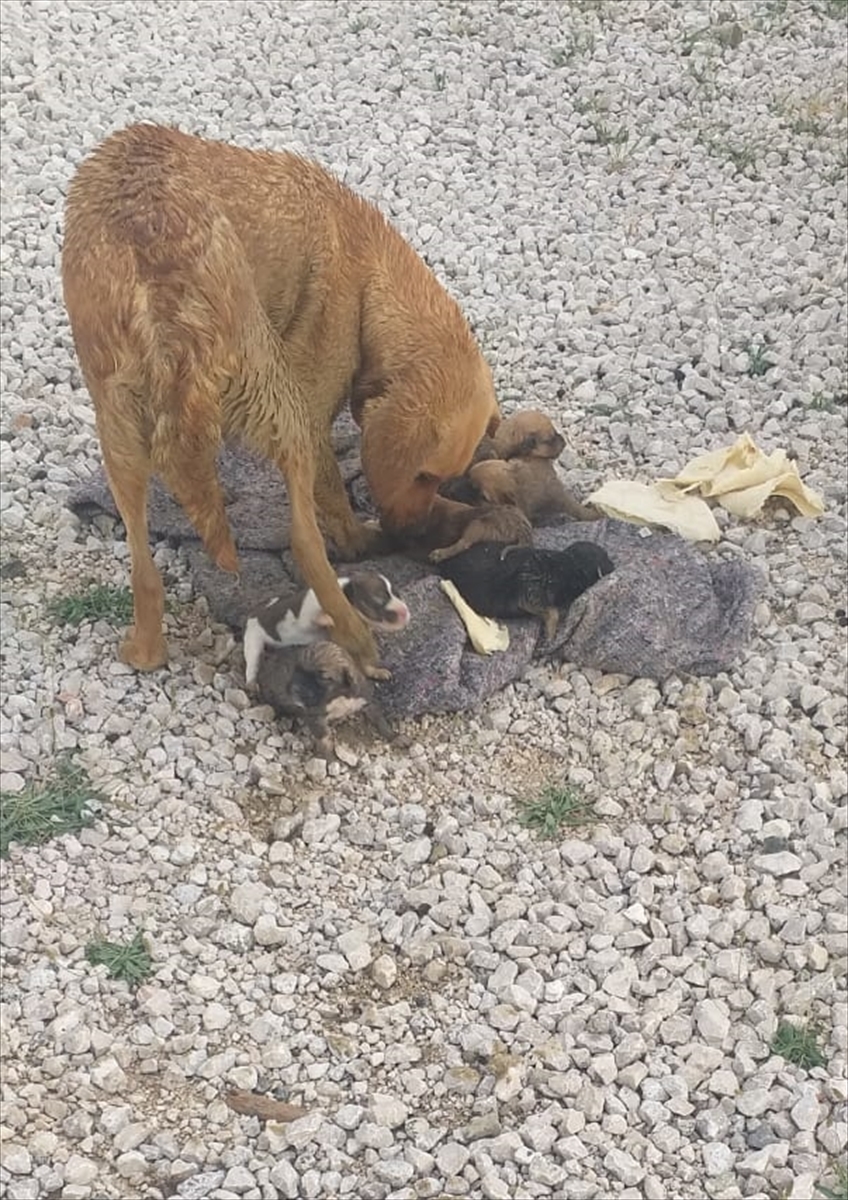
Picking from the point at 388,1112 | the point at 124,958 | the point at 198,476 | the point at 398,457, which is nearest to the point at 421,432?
the point at 398,457

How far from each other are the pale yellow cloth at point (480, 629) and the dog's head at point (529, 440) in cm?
86

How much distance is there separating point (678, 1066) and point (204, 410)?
2.49 metres

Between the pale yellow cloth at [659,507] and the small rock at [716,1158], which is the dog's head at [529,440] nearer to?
the pale yellow cloth at [659,507]

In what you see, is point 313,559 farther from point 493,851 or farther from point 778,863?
point 778,863

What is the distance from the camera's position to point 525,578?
18.7 feet

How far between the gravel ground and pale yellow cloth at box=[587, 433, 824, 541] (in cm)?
13

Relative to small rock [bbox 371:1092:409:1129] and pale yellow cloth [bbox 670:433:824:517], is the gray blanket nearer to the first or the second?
pale yellow cloth [bbox 670:433:824:517]

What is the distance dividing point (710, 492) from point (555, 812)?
1.96m

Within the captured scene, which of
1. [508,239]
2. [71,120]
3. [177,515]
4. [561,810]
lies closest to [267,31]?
[71,120]

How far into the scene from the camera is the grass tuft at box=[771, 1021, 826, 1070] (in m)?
4.55

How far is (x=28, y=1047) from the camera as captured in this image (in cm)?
446

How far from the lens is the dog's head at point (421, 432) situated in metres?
5.75

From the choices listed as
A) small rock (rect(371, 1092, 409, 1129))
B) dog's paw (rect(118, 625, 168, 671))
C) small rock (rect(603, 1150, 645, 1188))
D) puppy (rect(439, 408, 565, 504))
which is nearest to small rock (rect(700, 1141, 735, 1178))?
small rock (rect(603, 1150, 645, 1188))

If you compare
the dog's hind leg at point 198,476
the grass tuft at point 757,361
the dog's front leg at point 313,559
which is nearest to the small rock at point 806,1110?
the dog's front leg at point 313,559
